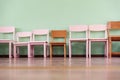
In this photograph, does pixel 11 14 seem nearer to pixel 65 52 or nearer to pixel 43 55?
pixel 43 55

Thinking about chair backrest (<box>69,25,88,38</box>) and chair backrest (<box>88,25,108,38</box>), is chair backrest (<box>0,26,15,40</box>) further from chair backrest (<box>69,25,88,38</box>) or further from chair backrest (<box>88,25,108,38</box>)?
chair backrest (<box>88,25,108,38</box>)

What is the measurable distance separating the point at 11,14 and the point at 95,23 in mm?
2545

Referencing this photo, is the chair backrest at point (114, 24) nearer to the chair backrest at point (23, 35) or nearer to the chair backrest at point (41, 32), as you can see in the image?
the chair backrest at point (41, 32)

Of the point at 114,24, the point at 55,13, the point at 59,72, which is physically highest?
the point at 55,13

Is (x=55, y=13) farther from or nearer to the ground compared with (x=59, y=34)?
farther from the ground

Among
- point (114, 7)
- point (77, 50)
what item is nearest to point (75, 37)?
point (77, 50)

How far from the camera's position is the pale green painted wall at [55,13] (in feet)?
24.1

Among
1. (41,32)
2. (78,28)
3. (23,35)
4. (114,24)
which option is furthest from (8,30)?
(114,24)

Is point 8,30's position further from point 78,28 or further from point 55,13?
point 78,28

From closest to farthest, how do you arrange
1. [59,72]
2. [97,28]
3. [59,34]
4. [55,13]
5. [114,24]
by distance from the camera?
[59,72] → [114,24] → [97,28] → [59,34] → [55,13]

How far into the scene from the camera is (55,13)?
7.52 metres

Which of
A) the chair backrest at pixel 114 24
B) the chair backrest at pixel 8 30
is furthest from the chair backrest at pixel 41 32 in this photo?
the chair backrest at pixel 114 24

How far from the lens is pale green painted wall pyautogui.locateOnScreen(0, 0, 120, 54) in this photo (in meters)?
7.35

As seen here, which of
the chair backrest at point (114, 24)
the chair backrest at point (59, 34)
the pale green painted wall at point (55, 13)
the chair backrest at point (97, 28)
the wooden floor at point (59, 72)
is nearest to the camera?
the wooden floor at point (59, 72)
